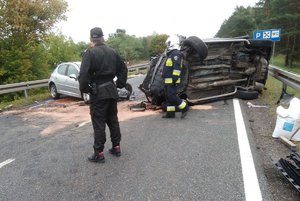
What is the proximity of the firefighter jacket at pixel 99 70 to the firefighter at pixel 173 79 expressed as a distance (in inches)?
104

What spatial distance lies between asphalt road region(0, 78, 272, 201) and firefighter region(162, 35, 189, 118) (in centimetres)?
68

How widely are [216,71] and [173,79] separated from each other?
2.28m

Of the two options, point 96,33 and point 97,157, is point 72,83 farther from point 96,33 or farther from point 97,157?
point 97,157

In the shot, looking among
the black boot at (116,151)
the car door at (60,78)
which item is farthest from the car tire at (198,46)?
the car door at (60,78)

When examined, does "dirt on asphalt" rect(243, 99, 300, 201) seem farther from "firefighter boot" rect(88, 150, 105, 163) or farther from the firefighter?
"firefighter boot" rect(88, 150, 105, 163)

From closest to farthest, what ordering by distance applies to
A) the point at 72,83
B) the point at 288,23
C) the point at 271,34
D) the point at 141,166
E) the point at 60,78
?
the point at 141,166 < the point at 72,83 < the point at 60,78 < the point at 271,34 < the point at 288,23

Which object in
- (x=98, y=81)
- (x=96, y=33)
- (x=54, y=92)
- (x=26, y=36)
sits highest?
(x=96, y=33)

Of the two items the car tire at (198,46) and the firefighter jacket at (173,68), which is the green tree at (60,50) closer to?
the car tire at (198,46)

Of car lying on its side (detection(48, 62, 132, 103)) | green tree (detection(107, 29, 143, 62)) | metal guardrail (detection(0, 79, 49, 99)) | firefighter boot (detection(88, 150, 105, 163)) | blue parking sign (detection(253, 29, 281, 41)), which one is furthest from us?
green tree (detection(107, 29, 143, 62))

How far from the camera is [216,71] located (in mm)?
9195

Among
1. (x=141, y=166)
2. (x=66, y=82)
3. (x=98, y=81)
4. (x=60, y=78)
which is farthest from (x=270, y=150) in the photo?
(x=60, y=78)

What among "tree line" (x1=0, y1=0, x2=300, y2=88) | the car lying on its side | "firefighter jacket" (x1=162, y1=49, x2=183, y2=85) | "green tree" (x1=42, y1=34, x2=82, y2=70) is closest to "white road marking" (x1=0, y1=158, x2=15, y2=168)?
"firefighter jacket" (x1=162, y1=49, x2=183, y2=85)

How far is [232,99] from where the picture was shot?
31.2 ft

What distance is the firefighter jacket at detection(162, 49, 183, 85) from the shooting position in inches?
290
